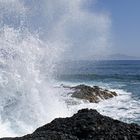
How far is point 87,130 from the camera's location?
927 centimetres

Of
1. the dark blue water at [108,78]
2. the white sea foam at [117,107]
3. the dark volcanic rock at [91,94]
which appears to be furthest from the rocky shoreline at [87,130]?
the dark blue water at [108,78]

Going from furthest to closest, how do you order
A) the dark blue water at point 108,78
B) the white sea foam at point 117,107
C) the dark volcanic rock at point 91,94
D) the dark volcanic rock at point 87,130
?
the dark blue water at point 108,78 < the dark volcanic rock at point 91,94 < the white sea foam at point 117,107 < the dark volcanic rock at point 87,130

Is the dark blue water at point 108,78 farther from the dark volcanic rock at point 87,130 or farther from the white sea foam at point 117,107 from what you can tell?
the dark volcanic rock at point 87,130

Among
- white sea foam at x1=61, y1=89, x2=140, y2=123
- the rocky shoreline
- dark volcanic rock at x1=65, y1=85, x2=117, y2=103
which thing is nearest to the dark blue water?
dark volcanic rock at x1=65, y1=85, x2=117, y2=103

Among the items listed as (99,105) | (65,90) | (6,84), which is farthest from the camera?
(65,90)

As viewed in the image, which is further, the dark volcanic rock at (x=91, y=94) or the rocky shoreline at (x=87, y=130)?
the dark volcanic rock at (x=91, y=94)

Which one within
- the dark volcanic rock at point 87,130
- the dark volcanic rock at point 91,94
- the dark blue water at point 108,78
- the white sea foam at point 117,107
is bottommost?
the dark volcanic rock at point 87,130

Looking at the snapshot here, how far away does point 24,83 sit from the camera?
20.1m

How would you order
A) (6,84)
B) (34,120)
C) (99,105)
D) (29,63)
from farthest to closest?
(99,105)
(29,63)
(6,84)
(34,120)

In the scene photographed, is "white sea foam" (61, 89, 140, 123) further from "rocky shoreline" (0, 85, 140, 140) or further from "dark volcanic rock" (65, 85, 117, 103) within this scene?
"rocky shoreline" (0, 85, 140, 140)

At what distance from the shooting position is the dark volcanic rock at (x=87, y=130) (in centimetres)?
898

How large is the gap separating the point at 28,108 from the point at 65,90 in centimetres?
1843

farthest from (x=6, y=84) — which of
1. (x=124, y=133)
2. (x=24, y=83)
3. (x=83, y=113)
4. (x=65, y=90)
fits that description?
(x=65, y=90)

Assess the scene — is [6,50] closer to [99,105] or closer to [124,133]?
[99,105]
